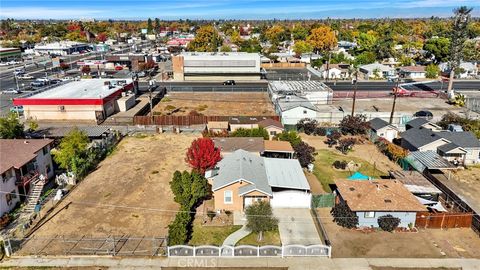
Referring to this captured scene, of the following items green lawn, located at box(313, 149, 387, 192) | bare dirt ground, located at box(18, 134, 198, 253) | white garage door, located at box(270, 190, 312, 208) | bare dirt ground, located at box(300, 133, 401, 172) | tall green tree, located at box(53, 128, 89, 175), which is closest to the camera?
bare dirt ground, located at box(18, 134, 198, 253)

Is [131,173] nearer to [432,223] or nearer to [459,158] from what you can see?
[432,223]

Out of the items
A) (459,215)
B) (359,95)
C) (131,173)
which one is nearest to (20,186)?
(131,173)

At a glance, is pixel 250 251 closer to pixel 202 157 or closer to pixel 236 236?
pixel 236 236

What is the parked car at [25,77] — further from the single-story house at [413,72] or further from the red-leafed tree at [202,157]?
the single-story house at [413,72]

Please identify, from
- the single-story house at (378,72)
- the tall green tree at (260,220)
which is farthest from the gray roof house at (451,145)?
the single-story house at (378,72)

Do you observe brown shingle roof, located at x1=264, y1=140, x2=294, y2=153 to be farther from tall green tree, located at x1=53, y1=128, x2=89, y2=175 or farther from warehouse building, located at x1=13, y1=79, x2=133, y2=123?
warehouse building, located at x1=13, y1=79, x2=133, y2=123

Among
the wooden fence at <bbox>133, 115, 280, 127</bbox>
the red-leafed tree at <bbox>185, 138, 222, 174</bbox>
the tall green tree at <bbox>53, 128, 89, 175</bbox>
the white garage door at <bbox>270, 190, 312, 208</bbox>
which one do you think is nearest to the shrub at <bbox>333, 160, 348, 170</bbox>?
the white garage door at <bbox>270, 190, 312, 208</bbox>
